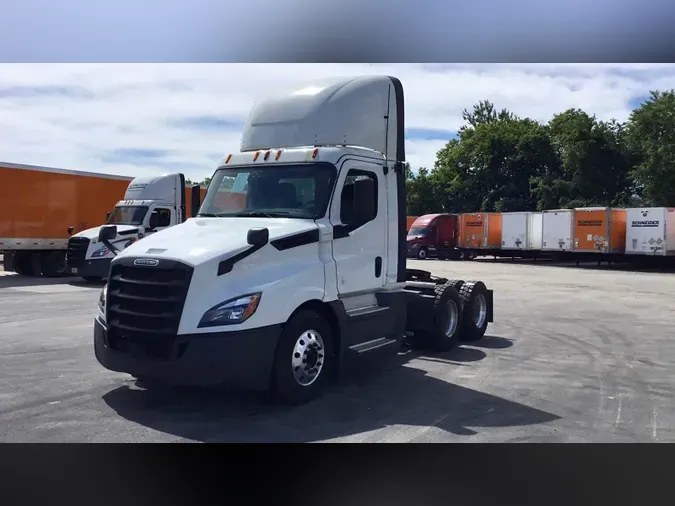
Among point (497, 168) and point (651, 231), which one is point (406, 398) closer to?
point (651, 231)

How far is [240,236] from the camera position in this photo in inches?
257

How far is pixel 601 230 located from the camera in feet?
112

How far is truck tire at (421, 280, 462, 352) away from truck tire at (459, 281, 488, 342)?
0.89 ft

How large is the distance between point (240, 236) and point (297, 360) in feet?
4.65

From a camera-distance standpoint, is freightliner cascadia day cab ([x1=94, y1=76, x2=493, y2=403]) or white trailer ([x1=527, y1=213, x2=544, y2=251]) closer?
freightliner cascadia day cab ([x1=94, y1=76, x2=493, y2=403])

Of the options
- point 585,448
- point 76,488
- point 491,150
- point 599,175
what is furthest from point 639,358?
point 491,150

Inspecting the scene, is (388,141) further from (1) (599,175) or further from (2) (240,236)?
(1) (599,175)

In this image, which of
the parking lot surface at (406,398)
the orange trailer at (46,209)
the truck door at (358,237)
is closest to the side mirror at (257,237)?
the truck door at (358,237)

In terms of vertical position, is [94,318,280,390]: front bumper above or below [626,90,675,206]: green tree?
below

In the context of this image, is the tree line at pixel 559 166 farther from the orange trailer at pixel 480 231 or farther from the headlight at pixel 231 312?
the headlight at pixel 231 312

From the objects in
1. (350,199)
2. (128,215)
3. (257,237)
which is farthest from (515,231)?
(257,237)

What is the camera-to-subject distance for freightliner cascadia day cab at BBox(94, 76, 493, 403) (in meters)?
6.05

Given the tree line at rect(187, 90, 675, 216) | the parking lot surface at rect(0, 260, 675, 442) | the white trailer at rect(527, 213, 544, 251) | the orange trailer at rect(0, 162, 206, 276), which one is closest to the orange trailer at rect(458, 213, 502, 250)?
the white trailer at rect(527, 213, 544, 251)

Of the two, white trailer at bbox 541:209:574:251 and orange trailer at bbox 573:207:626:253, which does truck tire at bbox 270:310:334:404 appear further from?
white trailer at bbox 541:209:574:251
